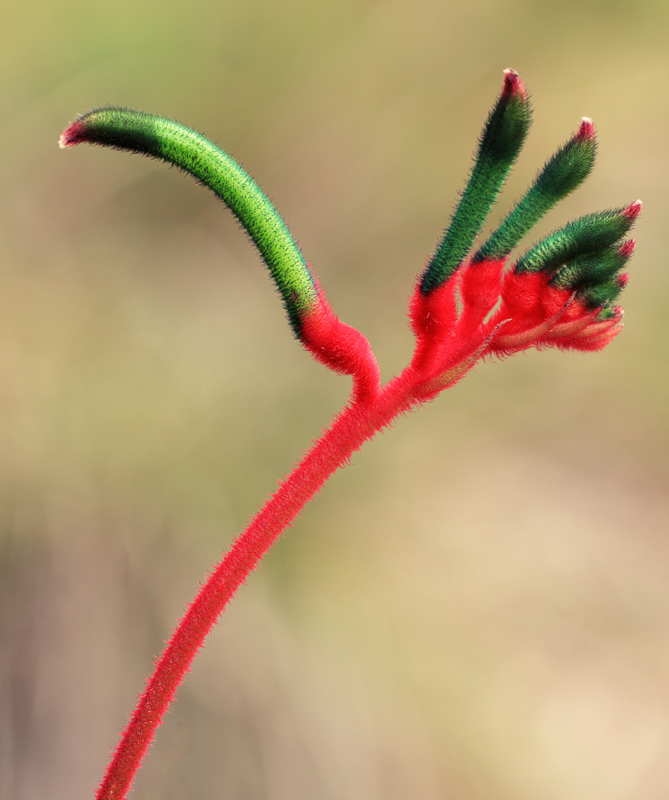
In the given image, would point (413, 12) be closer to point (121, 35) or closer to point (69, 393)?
point (121, 35)

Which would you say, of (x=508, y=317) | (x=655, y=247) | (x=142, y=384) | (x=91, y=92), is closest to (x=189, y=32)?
(x=91, y=92)

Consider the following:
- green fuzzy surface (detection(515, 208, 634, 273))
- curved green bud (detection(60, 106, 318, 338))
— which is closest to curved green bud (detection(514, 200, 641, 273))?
green fuzzy surface (detection(515, 208, 634, 273))

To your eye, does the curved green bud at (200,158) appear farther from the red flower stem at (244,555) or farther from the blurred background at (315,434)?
the blurred background at (315,434)

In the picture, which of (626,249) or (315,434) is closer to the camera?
(626,249)

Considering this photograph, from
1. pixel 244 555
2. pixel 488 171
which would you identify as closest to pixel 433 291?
pixel 488 171

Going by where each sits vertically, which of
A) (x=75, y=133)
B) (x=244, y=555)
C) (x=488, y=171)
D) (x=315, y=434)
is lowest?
(x=244, y=555)

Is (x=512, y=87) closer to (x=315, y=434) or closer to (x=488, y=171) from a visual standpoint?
(x=488, y=171)
